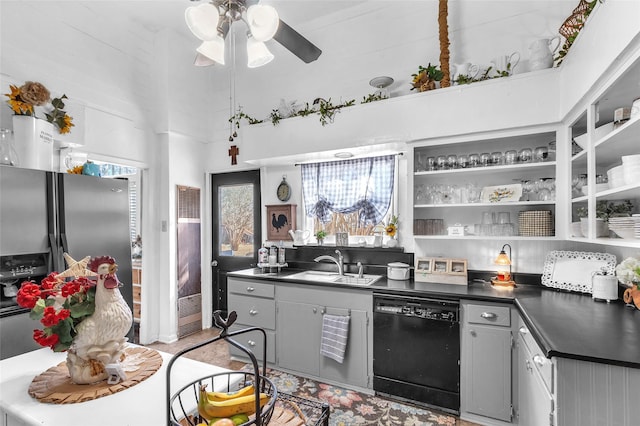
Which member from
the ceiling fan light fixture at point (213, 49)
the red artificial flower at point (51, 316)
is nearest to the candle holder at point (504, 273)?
the ceiling fan light fixture at point (213, 49)

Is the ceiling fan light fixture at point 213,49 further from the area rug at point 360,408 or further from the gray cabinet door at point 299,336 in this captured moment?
the area rug at point 360,408

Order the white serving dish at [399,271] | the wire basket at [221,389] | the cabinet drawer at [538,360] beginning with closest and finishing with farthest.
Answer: the wire basket at [221,389] < the cabinet drawer at [538,360] < the white serving dish at [399,271]

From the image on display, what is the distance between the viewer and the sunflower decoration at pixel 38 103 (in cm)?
257

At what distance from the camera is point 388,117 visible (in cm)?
288

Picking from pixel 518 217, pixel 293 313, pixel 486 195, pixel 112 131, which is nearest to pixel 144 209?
pixel 112 131

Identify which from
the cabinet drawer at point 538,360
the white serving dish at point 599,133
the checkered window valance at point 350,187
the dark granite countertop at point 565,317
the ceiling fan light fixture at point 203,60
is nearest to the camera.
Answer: the dark granite countertop at point 565,317

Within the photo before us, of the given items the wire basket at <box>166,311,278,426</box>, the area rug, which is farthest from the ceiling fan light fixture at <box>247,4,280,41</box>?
the area rug

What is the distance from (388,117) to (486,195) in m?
1.04

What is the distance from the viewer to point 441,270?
9.11ft

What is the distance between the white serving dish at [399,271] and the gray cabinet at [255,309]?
1.10 m

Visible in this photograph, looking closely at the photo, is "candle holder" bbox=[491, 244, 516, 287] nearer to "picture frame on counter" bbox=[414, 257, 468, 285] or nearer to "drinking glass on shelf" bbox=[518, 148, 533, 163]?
"picture frame on counter" bbox=[414, 257, 468, 285]

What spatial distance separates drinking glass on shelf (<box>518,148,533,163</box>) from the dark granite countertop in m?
0.99

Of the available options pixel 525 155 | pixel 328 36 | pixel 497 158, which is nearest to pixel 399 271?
pixel 497 158

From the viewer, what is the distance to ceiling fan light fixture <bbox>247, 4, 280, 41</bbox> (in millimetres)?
1661
